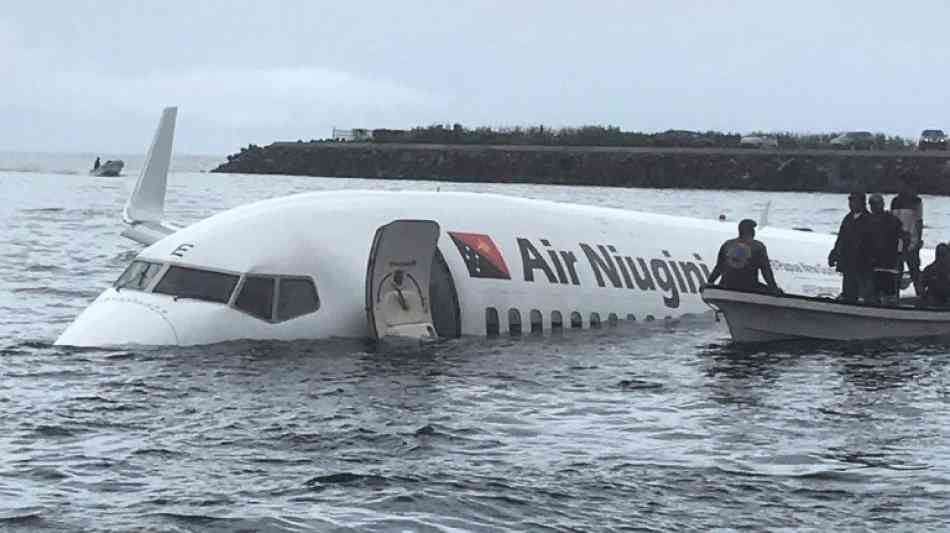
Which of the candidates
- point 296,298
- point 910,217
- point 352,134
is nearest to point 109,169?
point 352,134

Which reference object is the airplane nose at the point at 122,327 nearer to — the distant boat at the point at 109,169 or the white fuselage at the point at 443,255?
the white fuselage at the point at 443,255

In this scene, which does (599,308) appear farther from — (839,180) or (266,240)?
(839,180)

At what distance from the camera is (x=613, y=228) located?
27.4 metres

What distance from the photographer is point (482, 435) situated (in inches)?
696

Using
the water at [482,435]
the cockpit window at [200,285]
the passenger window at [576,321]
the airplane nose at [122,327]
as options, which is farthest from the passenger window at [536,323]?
the airplane nose at [122,327]

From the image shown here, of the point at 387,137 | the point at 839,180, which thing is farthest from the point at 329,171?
the point at 839,180

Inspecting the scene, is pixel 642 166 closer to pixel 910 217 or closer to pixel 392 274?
pixel 910 217

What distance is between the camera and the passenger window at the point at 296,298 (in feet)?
73.2

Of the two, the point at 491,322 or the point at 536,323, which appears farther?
the point at 536,323

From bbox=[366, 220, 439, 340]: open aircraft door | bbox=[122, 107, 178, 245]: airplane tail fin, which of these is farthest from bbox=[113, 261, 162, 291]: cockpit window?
bbox=[122, 107, 178, 245]: airplane tail fin

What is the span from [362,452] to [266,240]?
22.2ft

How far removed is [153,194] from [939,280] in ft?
66.7

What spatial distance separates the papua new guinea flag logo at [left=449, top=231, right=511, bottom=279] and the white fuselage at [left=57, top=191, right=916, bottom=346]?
7 cm

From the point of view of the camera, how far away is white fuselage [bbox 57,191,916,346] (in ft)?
71.9
